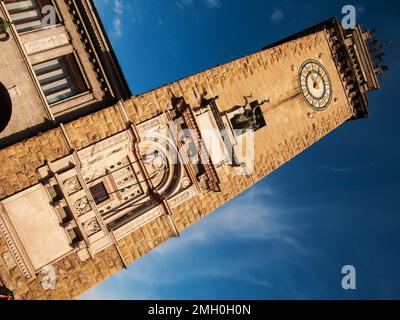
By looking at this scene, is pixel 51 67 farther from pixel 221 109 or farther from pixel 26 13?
pixel 221 109

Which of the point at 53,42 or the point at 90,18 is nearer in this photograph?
the point at 53,42

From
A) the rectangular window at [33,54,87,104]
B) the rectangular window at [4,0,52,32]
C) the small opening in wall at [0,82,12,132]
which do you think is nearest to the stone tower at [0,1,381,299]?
the small opening in wall at [0,82,12,132]

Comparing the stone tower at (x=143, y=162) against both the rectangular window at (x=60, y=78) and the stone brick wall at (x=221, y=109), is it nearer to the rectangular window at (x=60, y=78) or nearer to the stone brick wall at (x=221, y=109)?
the stone brick wall at (x=221, y=109)

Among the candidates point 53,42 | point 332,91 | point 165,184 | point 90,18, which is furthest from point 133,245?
point 332,91

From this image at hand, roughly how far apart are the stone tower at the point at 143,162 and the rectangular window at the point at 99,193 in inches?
1.6

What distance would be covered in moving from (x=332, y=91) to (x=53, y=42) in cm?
1748

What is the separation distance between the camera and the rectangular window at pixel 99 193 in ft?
51.5

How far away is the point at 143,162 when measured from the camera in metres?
16.4

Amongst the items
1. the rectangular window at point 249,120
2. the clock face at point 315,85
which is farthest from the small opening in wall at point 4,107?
the clock face at point 315,85

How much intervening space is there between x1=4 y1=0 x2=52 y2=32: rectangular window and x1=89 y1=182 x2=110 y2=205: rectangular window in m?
7.41

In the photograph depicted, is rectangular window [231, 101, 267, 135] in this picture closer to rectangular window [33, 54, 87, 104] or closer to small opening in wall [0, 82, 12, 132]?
rectangular window [33, 54, 87, 104]

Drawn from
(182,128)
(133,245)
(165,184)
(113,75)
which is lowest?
(133,245)
